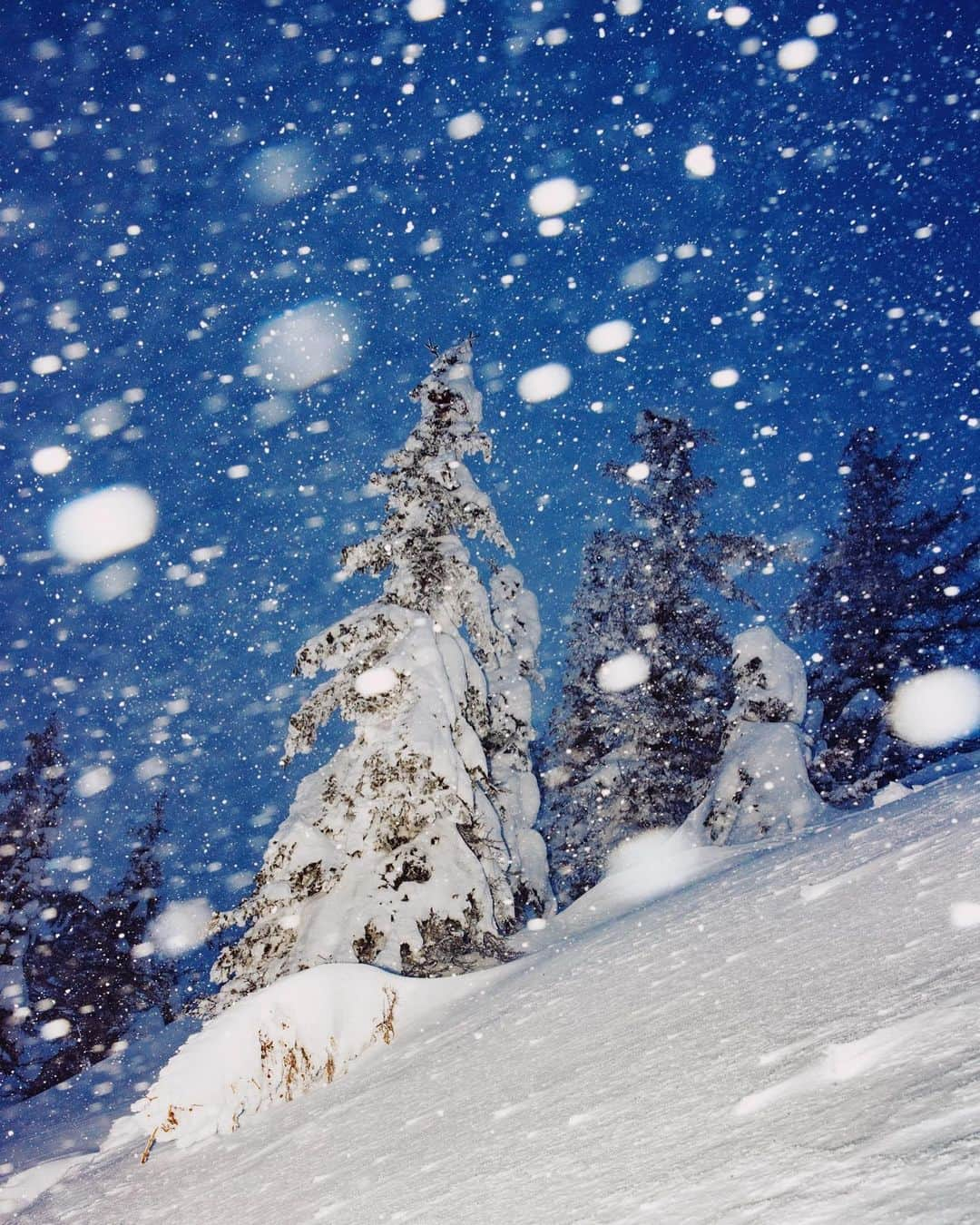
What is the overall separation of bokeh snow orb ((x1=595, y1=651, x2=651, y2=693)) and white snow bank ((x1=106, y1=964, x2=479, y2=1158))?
1145cm

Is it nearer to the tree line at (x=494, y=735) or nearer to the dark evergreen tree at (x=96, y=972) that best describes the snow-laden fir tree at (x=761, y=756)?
the tree line at (x=494, y=735)

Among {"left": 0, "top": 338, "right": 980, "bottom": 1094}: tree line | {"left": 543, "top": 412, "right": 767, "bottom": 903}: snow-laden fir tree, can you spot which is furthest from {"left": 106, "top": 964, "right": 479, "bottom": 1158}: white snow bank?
{"left": 543, "top": 412, "right": 767, "bottom": 903}: snow-laden fir tree

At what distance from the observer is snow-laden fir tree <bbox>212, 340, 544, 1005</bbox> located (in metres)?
8.88

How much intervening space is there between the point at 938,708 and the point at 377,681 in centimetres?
1518

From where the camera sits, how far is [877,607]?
1783 cm

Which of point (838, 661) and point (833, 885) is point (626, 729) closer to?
point (838, 661)

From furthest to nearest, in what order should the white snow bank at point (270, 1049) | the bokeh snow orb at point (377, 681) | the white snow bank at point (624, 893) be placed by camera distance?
the bokeh snow orb at point (377, 681) → the white snow bank at point (624, 893) → the white snow bank at point (270, 1049)

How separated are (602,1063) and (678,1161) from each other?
1.20 m

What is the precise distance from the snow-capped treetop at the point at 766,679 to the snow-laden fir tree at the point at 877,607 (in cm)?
→ 425

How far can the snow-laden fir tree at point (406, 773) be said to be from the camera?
29.1 ft

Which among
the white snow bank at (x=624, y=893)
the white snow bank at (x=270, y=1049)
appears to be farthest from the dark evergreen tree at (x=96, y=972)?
the white snow bank at (x=270, y=1049)

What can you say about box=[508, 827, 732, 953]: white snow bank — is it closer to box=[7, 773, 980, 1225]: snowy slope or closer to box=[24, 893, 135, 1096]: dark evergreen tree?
box=[7, 773, 980, 1225]: snowy slope

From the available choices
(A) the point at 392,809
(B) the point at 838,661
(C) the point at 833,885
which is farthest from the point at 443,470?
(B) the point at 838,661

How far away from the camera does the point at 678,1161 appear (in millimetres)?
1534
